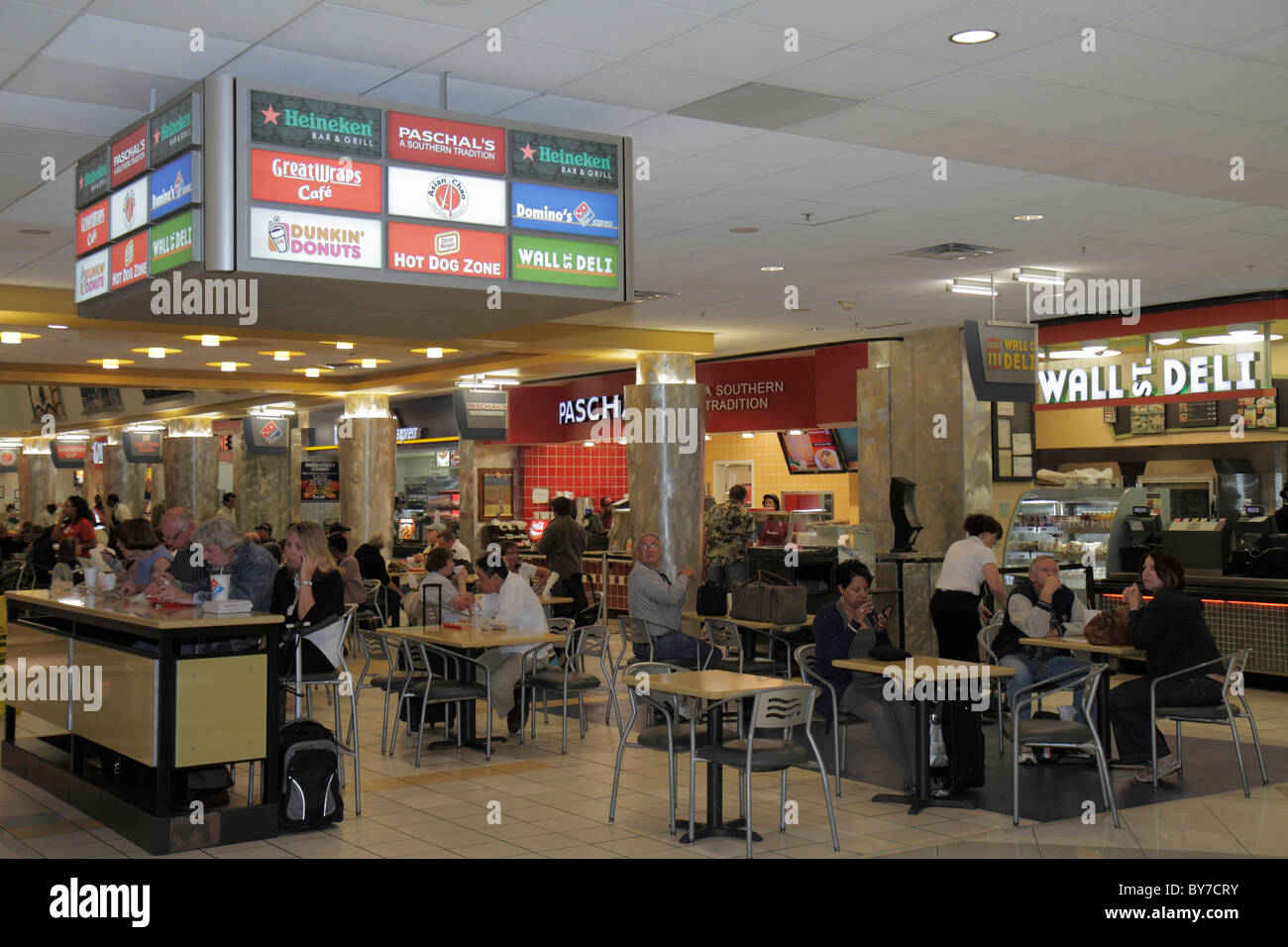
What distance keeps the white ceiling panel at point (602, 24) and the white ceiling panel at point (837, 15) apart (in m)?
0.22

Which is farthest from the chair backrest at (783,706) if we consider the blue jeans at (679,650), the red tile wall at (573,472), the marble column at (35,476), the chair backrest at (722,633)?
the marble column at (35,476)

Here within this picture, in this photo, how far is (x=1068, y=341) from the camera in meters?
12.3

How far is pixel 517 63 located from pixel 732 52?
86cm

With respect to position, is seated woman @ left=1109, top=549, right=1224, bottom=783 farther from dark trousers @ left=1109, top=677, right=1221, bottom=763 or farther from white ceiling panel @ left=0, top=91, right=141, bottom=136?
white ceiling panel @ left=0, top=91, right=141, bottom=136

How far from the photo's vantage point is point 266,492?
79.1ft

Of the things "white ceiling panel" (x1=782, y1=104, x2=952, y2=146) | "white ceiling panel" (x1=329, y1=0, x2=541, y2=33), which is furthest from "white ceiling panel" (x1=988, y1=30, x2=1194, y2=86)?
"white ceiling panel" (x1=329, y1=0, x2=541, y2=33)

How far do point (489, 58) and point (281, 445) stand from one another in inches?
641

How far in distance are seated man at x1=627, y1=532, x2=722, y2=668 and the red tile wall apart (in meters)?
11.8

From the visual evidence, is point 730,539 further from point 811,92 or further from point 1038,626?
point 811,92

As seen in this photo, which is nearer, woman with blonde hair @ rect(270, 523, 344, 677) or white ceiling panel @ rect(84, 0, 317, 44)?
white ceiling panel @ rect(84, 0, 317, 44)

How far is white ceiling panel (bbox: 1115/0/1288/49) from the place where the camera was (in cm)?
444

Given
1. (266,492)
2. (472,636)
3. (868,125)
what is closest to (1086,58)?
(868,125)

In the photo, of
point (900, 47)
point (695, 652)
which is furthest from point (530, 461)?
point (900, 47)
